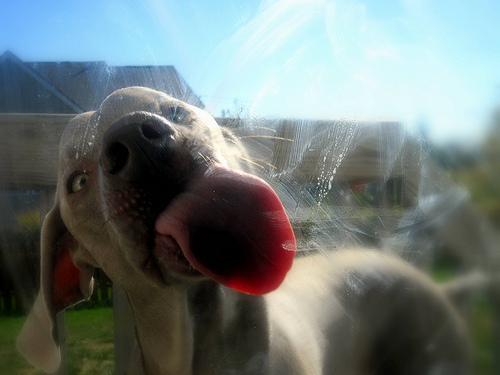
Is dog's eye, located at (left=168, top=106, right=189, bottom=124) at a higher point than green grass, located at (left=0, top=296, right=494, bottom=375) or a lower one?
higher

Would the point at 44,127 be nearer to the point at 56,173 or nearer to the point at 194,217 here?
the point at 56,173

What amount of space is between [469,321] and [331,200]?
0.27m

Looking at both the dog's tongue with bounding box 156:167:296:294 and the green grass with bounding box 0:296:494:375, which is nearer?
the dog's tongue with bounding box 156:167:296:294

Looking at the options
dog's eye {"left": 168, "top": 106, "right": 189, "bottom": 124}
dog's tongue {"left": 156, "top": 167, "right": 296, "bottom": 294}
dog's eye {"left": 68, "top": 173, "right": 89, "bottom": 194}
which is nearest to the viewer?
dog's tongue {"left": 156, "top": 167, "right": 296, "bottom": 294}

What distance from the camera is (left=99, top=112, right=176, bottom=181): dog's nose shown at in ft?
2.25

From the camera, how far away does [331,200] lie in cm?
68

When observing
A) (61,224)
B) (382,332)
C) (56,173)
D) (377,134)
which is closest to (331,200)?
(377,134)

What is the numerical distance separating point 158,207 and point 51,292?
0.42 metres

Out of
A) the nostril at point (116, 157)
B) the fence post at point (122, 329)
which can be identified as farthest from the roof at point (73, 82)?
the fence post at point (122, 329)

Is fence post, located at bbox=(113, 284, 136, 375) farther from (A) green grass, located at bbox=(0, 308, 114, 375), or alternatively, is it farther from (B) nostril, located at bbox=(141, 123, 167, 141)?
(B) nostril, located at bbox=(141, 123, 167, 141)

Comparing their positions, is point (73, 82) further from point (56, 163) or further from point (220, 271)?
point (220, 271)

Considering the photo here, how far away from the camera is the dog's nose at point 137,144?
687 millimetres

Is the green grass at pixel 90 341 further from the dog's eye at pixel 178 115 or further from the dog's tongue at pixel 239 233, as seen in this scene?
the dog's eye at pixel 178 115

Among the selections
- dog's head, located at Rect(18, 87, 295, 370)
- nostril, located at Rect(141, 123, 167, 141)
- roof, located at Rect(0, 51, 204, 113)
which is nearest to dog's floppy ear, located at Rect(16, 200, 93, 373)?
dog's head, located at Rect(18, 87, 295, 370)
